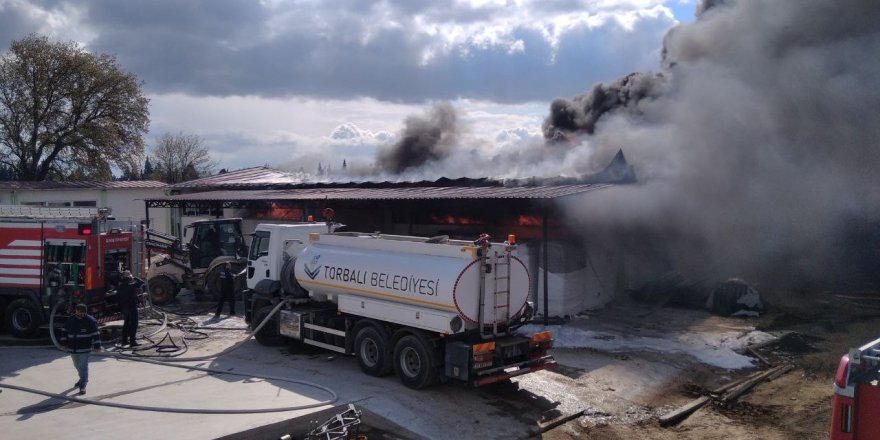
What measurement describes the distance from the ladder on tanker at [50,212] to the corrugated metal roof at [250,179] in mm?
15079

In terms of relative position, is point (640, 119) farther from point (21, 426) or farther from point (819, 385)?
point (21, 426)

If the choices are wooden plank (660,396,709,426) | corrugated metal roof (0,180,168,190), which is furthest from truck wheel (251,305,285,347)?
corrugated metal roof (0,180,168,190)

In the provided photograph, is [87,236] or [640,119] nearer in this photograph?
[87,236]

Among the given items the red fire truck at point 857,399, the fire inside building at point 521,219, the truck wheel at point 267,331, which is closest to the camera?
the red fire truck at point 857,399

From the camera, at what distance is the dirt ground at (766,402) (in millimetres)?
9477

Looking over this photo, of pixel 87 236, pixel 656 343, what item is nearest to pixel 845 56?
pixel 656 343

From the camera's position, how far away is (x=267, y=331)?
1442cm

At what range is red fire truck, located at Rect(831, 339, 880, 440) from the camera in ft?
16.9

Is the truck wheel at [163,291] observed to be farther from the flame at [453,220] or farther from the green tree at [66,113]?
the green tree at [66,113]

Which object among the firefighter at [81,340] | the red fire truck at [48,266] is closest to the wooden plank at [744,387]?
the firefighter at [81,340]

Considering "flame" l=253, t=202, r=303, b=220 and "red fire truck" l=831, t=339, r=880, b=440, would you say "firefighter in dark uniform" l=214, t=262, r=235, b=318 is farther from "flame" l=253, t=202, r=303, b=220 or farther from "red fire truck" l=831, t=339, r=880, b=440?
"red fire truck" l=831, t=339, r=880, b=440

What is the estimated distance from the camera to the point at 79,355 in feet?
34.0

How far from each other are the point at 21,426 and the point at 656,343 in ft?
40.7

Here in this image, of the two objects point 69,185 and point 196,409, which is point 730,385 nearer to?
point 196,409
